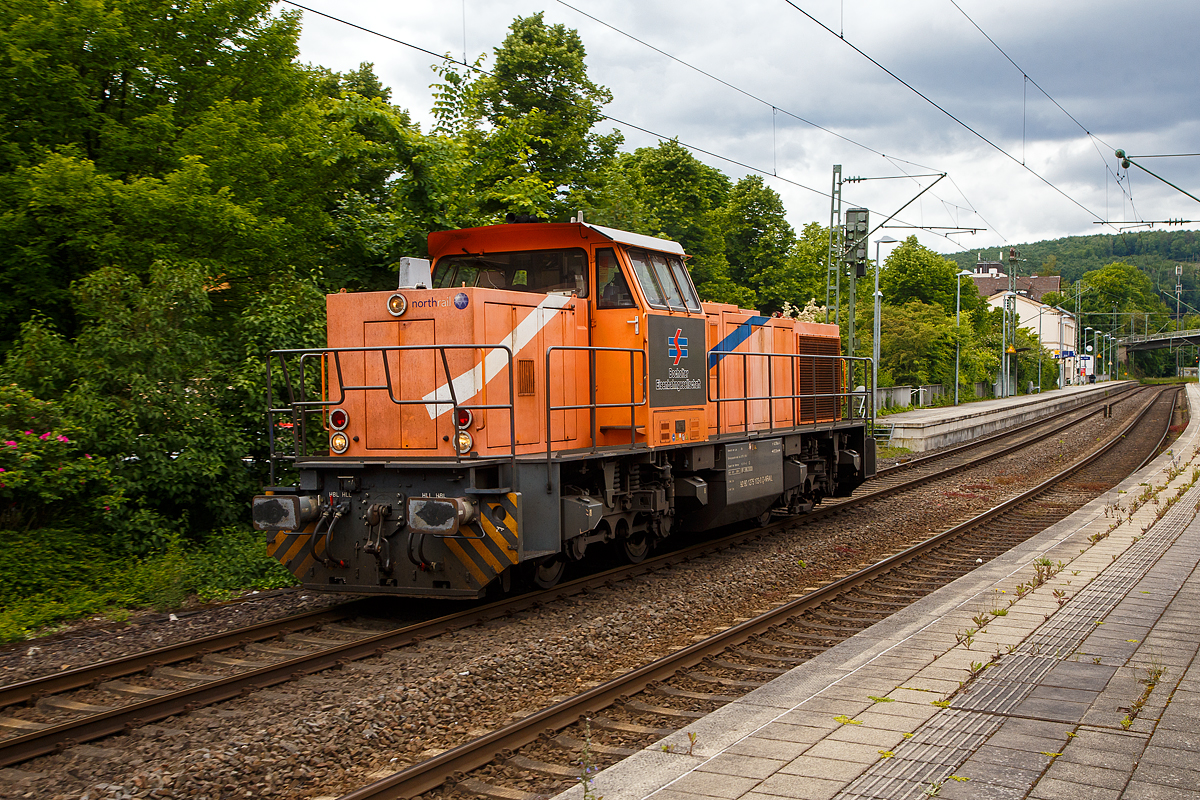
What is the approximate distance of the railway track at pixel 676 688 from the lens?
183 inches

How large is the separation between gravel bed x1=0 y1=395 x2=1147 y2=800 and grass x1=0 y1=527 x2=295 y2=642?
0.47 meters

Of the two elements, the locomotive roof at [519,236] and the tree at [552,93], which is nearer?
the locomotive roof at [519,236]

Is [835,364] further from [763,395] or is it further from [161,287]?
[161,287]

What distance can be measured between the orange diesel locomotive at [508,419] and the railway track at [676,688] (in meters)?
1.78

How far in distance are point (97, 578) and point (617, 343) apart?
5.53m

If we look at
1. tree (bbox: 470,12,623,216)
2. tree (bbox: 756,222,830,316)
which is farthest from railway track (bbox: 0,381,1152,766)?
tree (bbox: 756,222,830,316)

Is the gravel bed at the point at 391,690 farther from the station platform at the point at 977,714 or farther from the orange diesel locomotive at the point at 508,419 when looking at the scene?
the station platform at the point at 977,714

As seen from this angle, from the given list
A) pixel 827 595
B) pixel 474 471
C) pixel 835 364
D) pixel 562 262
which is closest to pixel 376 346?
pixel 474 471

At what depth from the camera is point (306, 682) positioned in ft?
20.0

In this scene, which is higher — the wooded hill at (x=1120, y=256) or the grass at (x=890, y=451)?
the wooded hill at (x=1120, y=256)

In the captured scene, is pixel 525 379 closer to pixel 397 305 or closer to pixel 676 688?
pixel 397 305

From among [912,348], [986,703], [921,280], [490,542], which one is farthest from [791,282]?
[986,703]

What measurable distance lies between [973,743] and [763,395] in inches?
313

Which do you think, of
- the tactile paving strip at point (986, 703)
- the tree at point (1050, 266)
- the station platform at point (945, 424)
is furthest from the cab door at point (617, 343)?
the tree at point (1050, 266)
